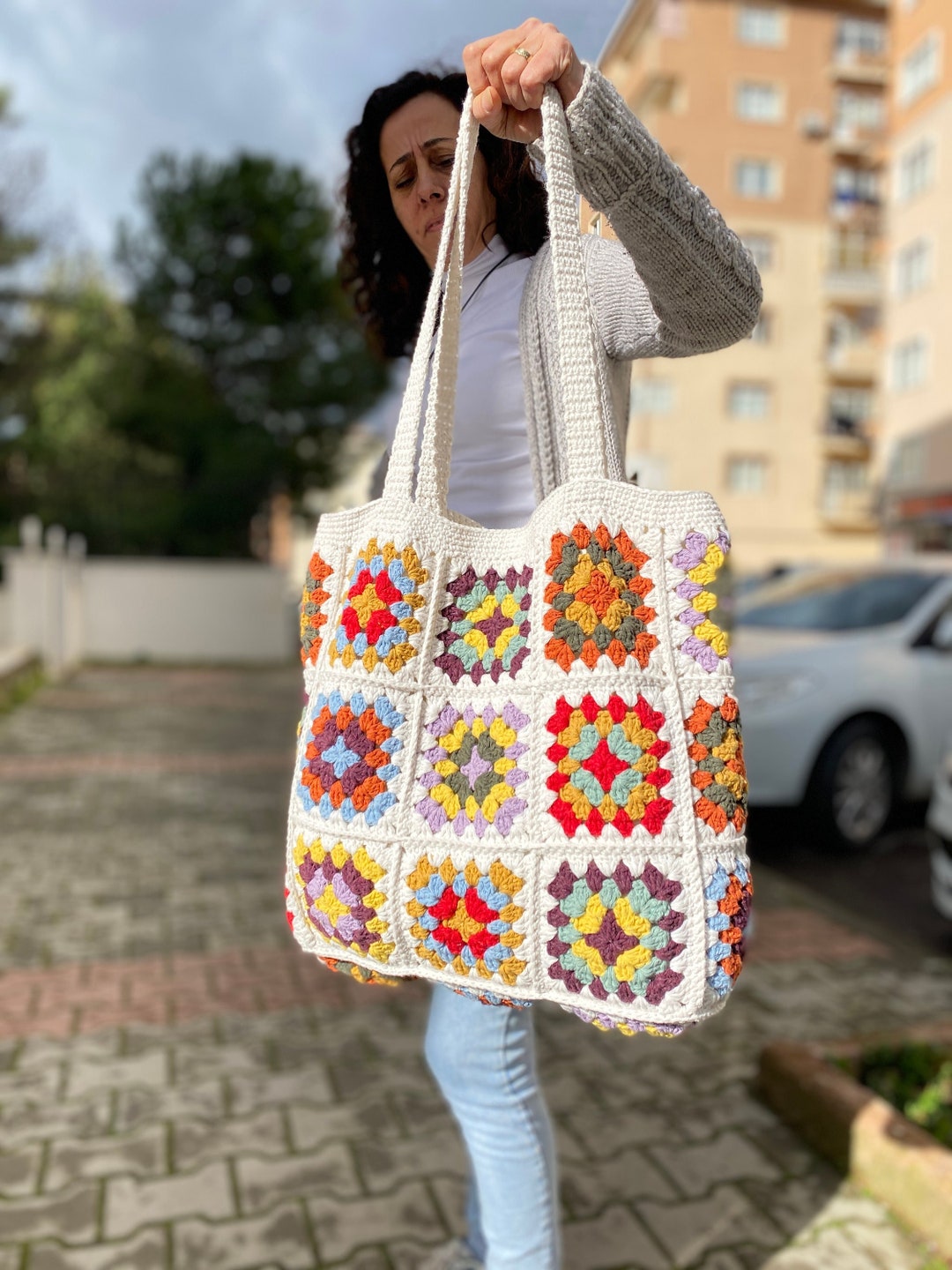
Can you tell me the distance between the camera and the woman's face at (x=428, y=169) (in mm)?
1721

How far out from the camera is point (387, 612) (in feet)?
4.78

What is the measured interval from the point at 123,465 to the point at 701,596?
83.1 feet

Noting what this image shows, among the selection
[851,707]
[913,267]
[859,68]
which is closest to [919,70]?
[913,267]

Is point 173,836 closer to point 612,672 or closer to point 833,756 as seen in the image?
point 833,756

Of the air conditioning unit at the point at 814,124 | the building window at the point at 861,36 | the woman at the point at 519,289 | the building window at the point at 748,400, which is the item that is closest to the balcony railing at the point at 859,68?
the building window at the point at 861,36

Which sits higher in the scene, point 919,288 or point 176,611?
point 919,288

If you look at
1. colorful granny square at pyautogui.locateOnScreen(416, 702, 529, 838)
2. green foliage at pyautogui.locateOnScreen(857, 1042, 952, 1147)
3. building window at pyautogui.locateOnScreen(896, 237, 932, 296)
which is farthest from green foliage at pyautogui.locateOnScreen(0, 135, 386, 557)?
colorful granny square at pyautogui.locateOnScreen(416, 702, 529, 838)

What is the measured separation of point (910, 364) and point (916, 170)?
4.84 metres

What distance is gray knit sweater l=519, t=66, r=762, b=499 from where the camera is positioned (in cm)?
137

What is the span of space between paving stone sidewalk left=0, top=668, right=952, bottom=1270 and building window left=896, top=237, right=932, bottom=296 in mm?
26810

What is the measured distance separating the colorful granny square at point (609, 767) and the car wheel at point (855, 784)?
5213mm

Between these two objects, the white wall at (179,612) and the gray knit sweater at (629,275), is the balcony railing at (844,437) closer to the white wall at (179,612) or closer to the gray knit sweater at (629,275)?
the white wall at (179,612)

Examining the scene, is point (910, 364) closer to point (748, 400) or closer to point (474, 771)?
point (748, 400)

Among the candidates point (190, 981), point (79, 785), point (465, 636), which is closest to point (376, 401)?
point (79, 785)
